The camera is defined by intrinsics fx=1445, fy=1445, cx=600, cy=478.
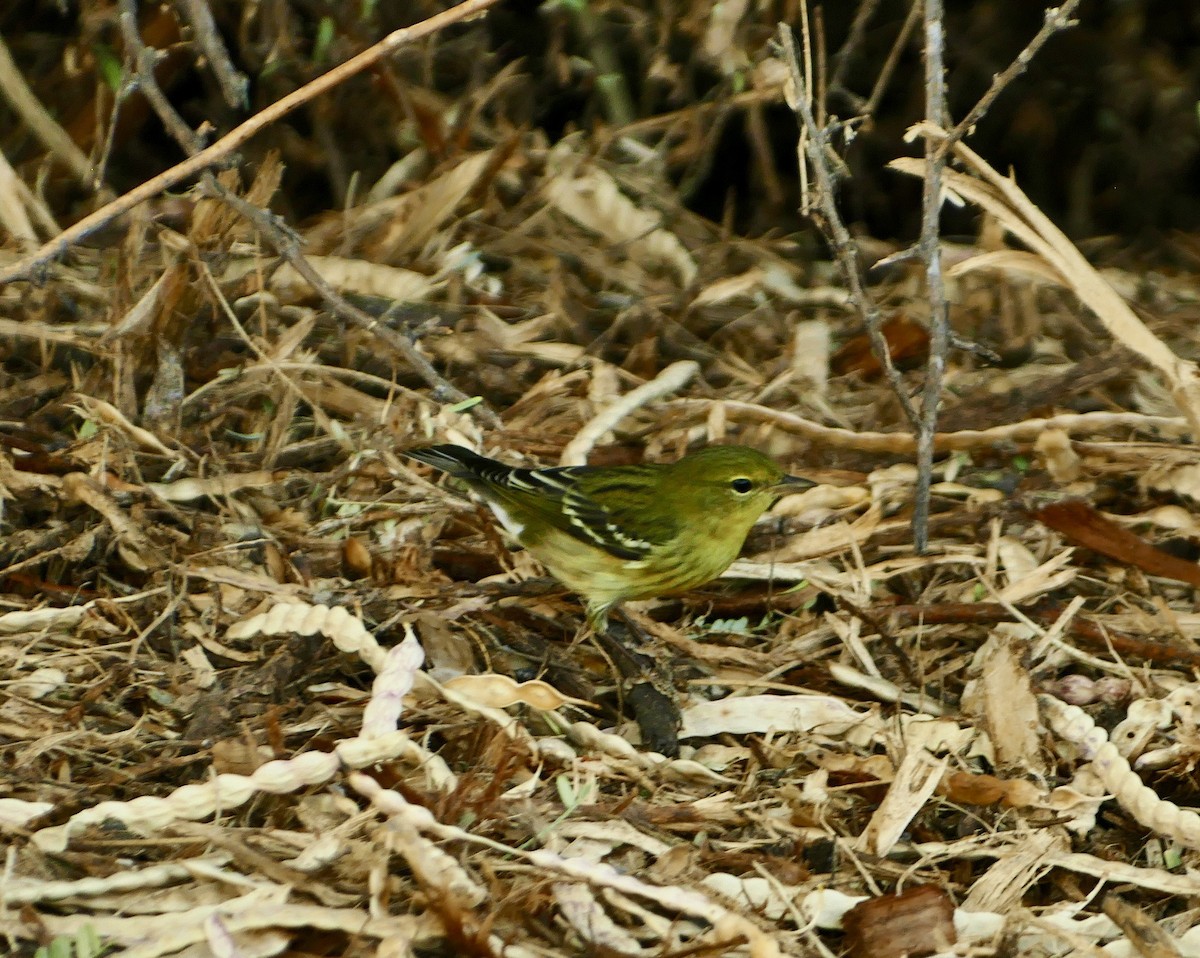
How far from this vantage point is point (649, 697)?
3959mm

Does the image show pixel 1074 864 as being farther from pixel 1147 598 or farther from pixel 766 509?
pixel 766 509

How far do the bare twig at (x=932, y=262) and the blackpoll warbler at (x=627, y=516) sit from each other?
41 centimetres

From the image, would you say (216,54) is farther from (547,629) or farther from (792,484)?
(792,484)

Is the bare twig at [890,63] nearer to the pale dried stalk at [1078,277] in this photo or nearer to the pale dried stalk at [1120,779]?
the pale dried stalk at [1078,277]

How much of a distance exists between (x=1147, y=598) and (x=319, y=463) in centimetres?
Answer: 271

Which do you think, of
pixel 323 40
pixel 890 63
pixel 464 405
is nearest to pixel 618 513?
pixel 464 405

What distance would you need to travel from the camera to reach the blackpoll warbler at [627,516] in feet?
14.7

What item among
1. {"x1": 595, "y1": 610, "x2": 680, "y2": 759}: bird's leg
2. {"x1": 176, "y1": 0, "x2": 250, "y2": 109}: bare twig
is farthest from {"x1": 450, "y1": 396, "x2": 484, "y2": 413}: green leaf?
{"x1": 176, "y1": 0, "x2": 250, "y2": 109}: bare twig

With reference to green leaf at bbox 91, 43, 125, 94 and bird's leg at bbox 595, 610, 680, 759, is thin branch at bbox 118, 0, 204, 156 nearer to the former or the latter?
green leaf at bbox 91, 43, 125, 94

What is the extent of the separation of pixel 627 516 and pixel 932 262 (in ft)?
4.20

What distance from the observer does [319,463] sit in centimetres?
494

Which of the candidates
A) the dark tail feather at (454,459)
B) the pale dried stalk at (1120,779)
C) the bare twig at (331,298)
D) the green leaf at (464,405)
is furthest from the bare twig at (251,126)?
the pale dried stalk at (1120,779)

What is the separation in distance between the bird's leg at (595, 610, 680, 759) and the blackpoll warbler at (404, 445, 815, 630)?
0.73ft

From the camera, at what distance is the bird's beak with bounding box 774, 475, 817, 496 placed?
465 cm
